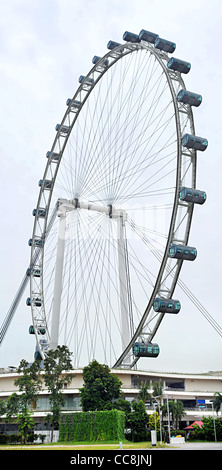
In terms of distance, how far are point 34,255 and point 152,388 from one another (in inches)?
991

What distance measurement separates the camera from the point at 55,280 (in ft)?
185

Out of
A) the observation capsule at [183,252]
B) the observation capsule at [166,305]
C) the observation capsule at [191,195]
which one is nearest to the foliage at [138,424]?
the observation capsule at [166,305]

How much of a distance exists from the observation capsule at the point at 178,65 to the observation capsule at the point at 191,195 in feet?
39.3

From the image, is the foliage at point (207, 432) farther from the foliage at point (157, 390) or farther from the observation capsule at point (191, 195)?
the observation capsule at point (191, 195)

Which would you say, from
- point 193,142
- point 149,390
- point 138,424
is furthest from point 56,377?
point 193,142

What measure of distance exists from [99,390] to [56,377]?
521cm

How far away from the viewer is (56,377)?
161 ft

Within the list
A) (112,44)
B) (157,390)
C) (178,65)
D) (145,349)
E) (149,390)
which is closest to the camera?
(145,349)

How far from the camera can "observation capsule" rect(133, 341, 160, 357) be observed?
4288 cm

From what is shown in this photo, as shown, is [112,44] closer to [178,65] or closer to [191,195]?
[178,65]

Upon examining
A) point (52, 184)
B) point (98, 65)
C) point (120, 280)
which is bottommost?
point (120, 280)

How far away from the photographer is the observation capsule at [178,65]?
1736 inches
